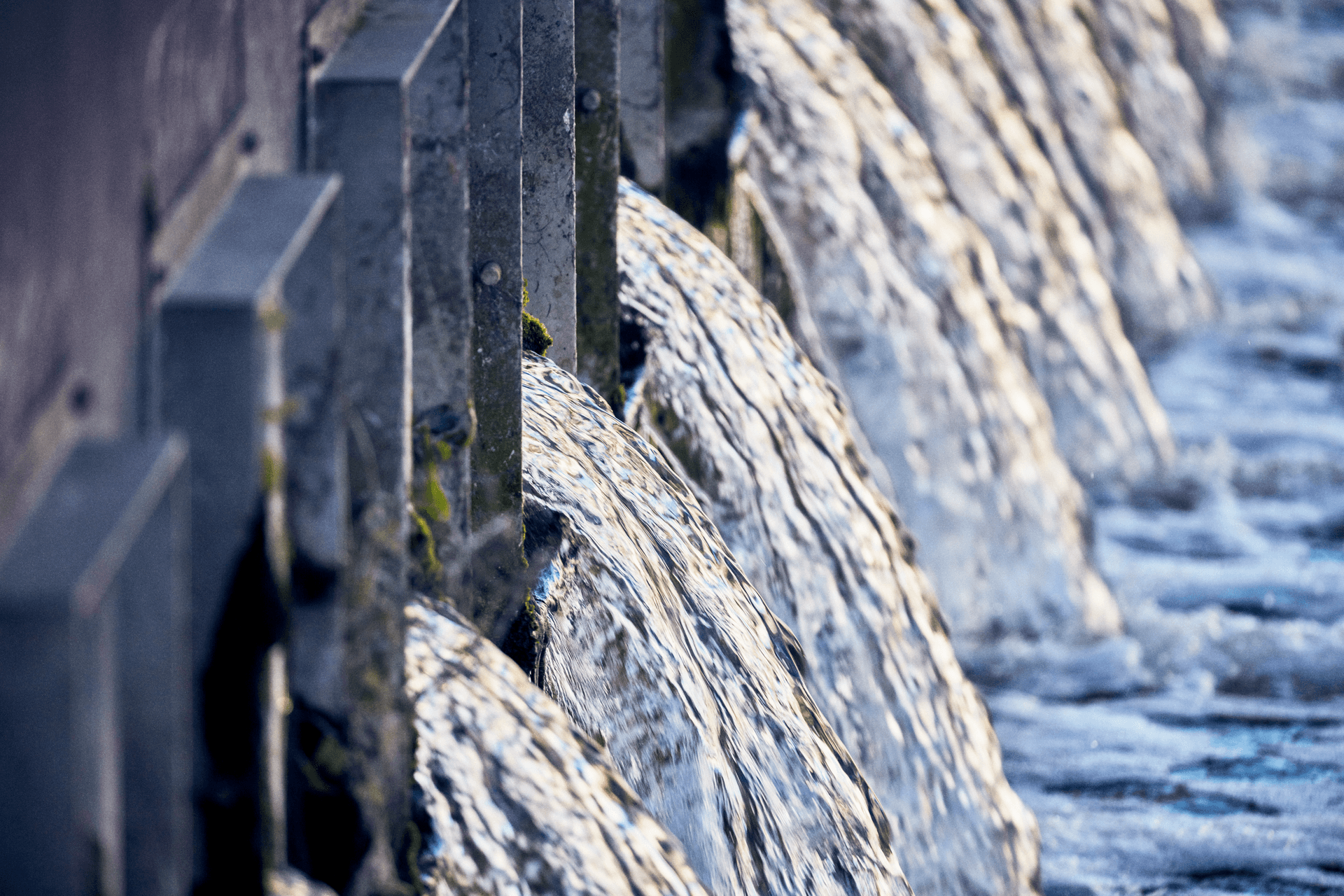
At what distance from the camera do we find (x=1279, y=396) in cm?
1127

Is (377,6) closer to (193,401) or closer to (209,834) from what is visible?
(193,401)

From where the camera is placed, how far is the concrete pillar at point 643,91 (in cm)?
556

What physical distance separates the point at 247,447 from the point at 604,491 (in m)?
1.92

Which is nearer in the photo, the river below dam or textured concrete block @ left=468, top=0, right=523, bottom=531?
textured concrete block @ left=468, top=0, right=523, bottom=531

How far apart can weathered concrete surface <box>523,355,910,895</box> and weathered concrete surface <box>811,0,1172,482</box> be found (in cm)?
486

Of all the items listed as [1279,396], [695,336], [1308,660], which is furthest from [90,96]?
[1279,396]

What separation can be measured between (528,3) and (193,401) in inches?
87.7

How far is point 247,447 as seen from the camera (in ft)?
6.04

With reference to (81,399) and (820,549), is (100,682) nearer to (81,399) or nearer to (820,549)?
(81,399)

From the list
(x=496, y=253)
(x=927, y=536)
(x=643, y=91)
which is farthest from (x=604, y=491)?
(x=927, y=536)

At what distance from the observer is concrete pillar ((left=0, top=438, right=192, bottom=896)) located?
4.96ft

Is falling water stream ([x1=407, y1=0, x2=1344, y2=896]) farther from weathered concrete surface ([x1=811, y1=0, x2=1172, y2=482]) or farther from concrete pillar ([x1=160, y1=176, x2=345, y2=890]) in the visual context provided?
concrete pillar ([x1=160, y1=176, x2=345, y2=890])

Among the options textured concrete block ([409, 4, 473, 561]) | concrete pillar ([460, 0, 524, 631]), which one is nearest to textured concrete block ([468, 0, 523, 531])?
concrete pillar ([460, 0, 524, 631])

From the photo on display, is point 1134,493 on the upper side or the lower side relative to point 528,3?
lower
